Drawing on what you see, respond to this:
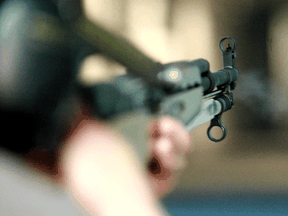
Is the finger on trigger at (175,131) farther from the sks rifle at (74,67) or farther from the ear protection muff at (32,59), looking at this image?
the ear protection muff at (32,59)

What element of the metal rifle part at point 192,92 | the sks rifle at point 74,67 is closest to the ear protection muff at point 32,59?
the sks rifle at point 74,67

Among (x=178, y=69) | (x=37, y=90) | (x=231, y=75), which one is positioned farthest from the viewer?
(x=231, y=75)

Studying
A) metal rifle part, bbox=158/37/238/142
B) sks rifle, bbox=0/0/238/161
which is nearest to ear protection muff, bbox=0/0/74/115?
sks rifle, bbox=0/0/238/161

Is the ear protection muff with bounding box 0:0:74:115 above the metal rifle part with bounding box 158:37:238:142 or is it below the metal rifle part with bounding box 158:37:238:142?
below

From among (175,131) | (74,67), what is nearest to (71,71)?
(74,67)

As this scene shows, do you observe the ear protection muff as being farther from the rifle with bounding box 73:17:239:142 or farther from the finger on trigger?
the finger on trigger

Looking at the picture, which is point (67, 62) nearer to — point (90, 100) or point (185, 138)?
point (90, 100)

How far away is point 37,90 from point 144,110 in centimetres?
12

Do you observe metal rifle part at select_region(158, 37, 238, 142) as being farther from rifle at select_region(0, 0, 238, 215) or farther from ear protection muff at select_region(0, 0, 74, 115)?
ear protection muff at select_region(0, 0, 74, 115)

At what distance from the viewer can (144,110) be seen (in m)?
0.32

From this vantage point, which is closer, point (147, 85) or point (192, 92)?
point (147, 85)

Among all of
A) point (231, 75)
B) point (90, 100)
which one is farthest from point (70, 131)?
point (231, 75)

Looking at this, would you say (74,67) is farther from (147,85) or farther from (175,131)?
(175,131)

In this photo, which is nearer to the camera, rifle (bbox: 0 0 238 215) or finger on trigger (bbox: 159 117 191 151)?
rifle (bbox: 0 0 238 215)
